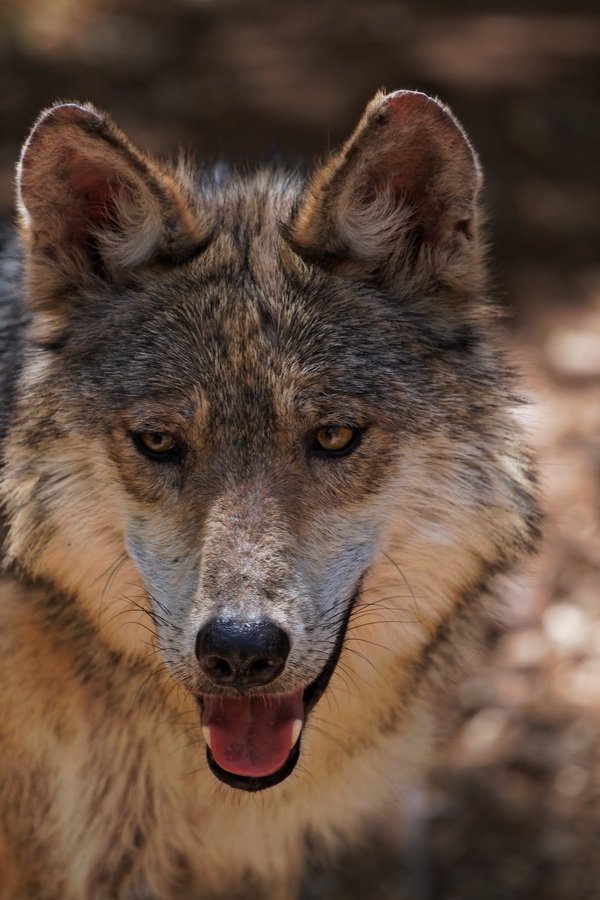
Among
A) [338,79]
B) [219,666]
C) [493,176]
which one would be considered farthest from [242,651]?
[338,79]

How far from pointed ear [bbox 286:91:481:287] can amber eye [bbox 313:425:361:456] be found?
49 cm

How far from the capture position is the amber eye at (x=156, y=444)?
2.86m

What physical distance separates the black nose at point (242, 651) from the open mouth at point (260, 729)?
213 mm

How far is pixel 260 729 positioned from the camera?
2.80 meters

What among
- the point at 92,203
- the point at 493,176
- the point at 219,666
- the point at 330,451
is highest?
the point at 493,176

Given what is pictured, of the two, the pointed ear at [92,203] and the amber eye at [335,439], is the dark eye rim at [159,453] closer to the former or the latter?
the amber eye at [335,439]

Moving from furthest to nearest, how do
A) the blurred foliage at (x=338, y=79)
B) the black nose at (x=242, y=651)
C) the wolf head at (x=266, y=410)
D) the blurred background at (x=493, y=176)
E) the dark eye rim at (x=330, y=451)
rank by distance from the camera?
1. the blurred foliage at (x=338, y=79)
2. the blurred background at (x=493, y=176)
3. the dark eye rim at (x=330, y=451)
4. the wolf head at (x=266, y=410)
5. the black nose at (x=242, y=651)

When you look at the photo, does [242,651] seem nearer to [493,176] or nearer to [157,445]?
[157,445]

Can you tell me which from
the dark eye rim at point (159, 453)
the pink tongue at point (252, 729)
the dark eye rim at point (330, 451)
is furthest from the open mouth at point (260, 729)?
the dark eye rim at point (159, 453)

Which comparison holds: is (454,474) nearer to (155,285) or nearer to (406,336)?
(406,336)

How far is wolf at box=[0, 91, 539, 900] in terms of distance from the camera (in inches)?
109

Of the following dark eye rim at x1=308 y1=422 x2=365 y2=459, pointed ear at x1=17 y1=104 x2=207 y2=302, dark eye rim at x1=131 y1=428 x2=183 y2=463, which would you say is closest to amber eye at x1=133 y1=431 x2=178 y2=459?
dark eye rim at x1=131 y1=428 x2=183 y2=463

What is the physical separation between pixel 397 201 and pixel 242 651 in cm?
134

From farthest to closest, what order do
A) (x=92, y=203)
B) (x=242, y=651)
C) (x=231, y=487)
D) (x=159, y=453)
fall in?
(x=92, y=203) < (x=159, y=453) < (x=231, y=487) < (x=242, y=651)
